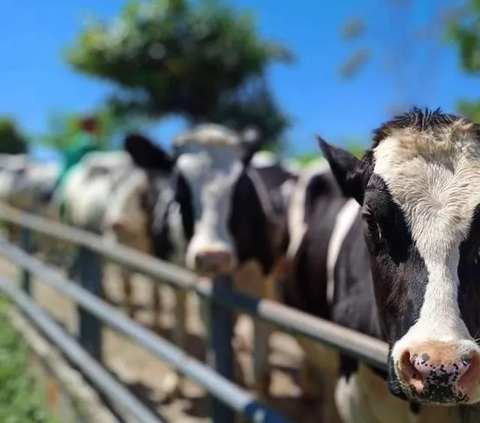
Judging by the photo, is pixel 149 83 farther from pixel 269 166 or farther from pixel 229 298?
pixel 229 298

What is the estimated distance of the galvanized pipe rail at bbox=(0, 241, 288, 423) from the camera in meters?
3.04

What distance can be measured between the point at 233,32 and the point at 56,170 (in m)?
12.3

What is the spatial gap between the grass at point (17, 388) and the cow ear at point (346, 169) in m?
2.76

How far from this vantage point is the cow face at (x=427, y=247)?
79.2 inches

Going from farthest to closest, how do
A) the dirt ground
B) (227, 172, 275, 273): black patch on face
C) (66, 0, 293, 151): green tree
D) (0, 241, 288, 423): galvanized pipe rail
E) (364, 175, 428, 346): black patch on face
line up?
1. (66, 0, 293, 151): green tree
2. the dirt ground
3. (227, 172, 275, 273): black patch on face
4. (0, 241, 288, 423): galvanized pipe rail
5. (364, 175, 428, 346): black patch on face

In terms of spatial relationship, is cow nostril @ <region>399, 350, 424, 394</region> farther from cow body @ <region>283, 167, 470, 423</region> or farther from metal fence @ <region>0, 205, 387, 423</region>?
cow body @ <region>283, 167, 470, 423</region>

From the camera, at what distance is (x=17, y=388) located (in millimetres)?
5348

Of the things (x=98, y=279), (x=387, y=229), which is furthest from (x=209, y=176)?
(x=387, y=229)

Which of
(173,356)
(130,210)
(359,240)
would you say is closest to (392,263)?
(359,240)

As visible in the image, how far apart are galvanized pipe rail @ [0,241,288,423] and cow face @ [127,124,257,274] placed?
0.56 metres

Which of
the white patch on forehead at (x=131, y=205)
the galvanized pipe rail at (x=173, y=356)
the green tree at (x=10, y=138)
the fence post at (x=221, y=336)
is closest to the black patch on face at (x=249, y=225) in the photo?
the galvanized pipe rail at (x=173, y=356)

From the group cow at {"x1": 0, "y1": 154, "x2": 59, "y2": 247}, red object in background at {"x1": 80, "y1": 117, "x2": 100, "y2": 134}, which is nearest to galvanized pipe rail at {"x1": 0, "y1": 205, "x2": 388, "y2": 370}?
red object in background at {"x1": 80, "y1": 117, "x2": 100, "y2": 134}

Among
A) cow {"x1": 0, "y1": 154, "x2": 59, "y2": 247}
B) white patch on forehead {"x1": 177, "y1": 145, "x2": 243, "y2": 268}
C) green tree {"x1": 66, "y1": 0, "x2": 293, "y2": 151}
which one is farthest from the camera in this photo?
green tree {"x1": 66, "y1": 0, "x2": 293, "y2": 151}

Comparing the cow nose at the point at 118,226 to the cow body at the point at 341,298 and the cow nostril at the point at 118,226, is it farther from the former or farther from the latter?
the cow body at the point at 341,298
